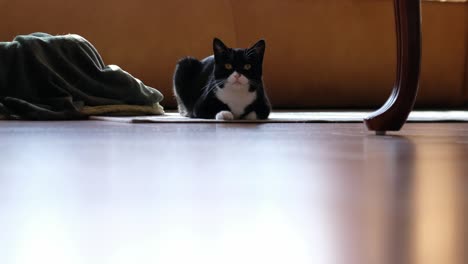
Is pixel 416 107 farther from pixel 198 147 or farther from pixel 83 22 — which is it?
pixel 198 147

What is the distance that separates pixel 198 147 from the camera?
1.04 m

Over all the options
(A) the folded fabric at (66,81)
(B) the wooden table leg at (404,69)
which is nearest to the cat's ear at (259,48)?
(A) the folded fabric at (66,81)

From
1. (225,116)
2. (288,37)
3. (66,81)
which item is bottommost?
(225,116)

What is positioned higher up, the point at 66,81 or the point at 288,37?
the point at 288,37

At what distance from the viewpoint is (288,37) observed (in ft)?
9.42

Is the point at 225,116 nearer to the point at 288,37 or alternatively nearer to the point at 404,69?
the point at 404,69

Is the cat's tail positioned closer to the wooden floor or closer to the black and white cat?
the black and white cat

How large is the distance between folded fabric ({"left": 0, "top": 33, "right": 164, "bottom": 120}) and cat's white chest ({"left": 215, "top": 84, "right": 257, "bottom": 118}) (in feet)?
0.70

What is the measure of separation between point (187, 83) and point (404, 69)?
3.79 ft

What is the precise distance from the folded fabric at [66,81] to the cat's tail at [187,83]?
0.09m

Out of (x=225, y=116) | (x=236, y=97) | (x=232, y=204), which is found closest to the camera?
(x=232, y=204)

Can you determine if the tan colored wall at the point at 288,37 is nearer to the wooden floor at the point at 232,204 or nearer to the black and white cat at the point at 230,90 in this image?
the black and white cat at the point at 230,90

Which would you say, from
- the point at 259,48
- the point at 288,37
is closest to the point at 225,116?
the point at 259,48

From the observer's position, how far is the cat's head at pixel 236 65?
216 centimetres
